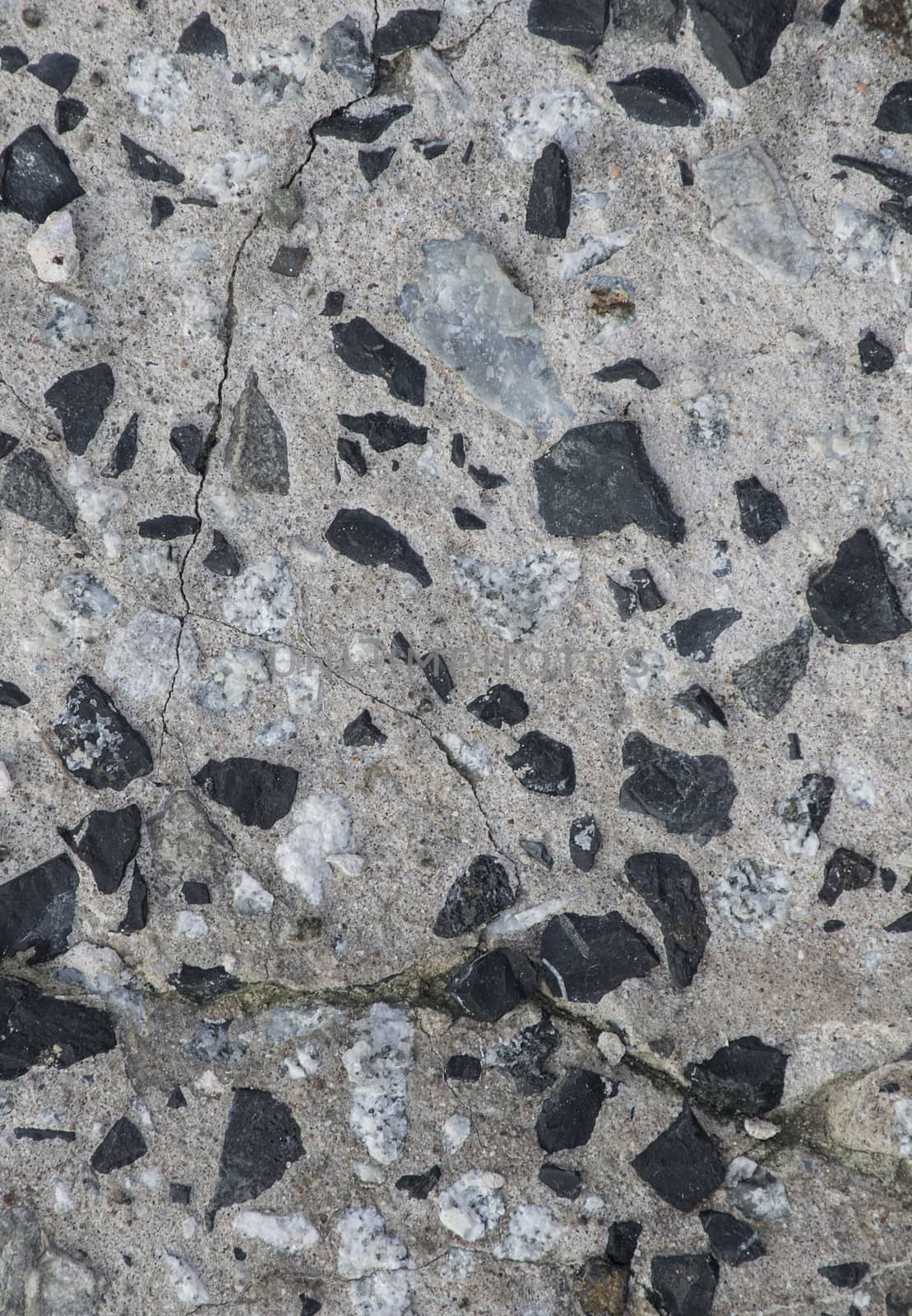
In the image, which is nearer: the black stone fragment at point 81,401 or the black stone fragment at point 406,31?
the black stone fragment at point 406,31

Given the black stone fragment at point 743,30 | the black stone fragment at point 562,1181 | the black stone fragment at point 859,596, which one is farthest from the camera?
the black stone fragment at point 562,1181

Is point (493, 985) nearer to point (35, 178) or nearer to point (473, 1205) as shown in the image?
point (473, 1205)

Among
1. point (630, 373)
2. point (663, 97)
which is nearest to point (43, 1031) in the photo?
point (630, 373)

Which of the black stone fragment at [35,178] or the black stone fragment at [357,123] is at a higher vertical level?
the black stone fragment at [357,123]

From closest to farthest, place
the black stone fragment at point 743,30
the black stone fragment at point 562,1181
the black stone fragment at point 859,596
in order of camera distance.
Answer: the black stone fragment at point 743,30, the black stone fragment at point 859,596, the black stone fragment at point 562,1181

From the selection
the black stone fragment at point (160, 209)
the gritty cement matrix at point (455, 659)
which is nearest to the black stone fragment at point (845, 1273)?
the gritty cement matrix at point (455, 659)

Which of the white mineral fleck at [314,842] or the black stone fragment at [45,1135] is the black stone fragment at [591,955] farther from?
the black stone fragment at [45,1135]

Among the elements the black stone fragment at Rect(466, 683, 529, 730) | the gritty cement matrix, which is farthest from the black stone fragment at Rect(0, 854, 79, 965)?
the black stone fragment at Rect(466, 683, 529, 730)

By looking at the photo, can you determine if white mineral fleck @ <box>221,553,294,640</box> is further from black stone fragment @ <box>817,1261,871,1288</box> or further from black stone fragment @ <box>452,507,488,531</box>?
black stone fragment @ <box>817,1261,871,1288</box>
